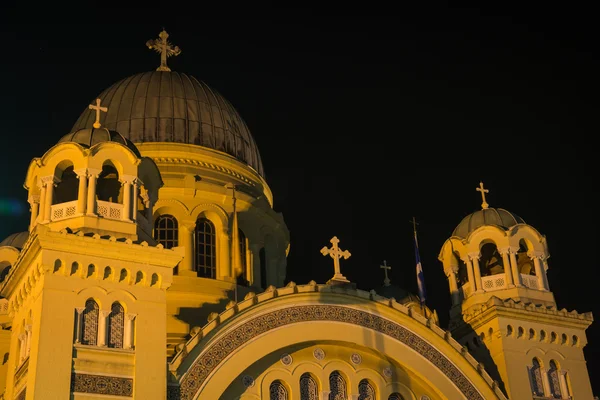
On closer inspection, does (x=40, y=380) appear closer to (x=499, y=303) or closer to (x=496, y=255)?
(x=499, y=303)

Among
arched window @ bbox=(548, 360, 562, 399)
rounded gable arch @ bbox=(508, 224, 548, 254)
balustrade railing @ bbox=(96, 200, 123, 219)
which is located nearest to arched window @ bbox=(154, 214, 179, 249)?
balustrade railing @ bbox=(96, 200, 123, 219)

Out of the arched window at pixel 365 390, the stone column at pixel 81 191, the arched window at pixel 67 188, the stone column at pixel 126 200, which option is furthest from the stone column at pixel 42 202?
the arched window at pixel 365 390

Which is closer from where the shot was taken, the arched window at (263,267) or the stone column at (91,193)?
the stone column at (91,193)

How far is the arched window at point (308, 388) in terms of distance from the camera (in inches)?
978

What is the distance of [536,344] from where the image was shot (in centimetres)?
2817

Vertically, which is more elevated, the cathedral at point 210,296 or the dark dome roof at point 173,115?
the dark dome roof at point 173,115

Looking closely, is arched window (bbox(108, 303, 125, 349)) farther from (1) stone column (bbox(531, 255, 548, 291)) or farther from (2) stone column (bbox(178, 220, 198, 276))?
(1) stone column (bbox(531, 255, 548, 291))

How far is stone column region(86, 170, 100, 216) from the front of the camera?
23359 mm

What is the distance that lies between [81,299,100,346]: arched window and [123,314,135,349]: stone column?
0.65m

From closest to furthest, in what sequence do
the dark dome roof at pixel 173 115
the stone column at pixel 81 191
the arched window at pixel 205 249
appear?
the stone column at pixel 81 191
the arched window at pixel 205 249
the dark dome roof at pixel 173 115

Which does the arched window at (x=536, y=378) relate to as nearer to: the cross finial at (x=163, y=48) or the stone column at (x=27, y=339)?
Result: the stone column at (x=27, y=339)

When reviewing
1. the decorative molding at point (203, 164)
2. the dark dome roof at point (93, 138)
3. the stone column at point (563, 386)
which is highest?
the decorative molding at point (203, 164)

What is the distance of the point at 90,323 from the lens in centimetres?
2194

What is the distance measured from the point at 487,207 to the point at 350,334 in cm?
808
